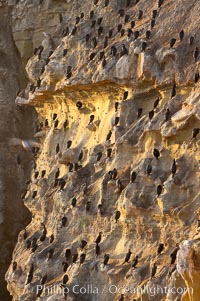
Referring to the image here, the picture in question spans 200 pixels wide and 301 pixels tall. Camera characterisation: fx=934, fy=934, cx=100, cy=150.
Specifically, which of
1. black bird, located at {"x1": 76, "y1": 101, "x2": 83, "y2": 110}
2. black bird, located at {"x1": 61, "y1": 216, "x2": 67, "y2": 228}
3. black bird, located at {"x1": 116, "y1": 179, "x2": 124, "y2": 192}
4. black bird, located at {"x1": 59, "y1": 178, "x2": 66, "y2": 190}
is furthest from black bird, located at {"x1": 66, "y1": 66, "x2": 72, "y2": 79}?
black bird, located at {"x1": 116, "y1": 179, "x2": 124, "y2": 192}

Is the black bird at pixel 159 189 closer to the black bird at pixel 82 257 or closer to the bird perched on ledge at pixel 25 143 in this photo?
the black bird at pixel 82 257

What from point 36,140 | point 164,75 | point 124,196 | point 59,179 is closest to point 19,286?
point 59,179

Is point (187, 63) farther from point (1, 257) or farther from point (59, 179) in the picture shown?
point (1, 257)

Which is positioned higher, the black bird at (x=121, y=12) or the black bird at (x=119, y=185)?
the black bird at (x=121, y=12)

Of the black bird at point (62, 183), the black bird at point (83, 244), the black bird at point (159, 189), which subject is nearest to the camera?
the black bird at point (159, 189)

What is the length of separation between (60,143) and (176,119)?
6146 millimetres

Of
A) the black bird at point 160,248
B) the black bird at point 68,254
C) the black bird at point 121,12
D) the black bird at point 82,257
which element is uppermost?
the black bird at point 121,12

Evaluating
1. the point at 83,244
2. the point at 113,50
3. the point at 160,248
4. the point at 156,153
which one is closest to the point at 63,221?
the point at 83,244

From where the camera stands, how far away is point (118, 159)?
18.7m

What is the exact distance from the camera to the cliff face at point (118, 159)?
53.9ft

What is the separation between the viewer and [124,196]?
17453 mm

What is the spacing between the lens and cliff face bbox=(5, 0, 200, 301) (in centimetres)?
1644

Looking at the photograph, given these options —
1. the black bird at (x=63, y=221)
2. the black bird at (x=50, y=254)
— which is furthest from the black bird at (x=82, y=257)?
the black bird at (x=63, y=221)

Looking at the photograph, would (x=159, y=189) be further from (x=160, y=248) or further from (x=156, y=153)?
(x=160, y=248)
